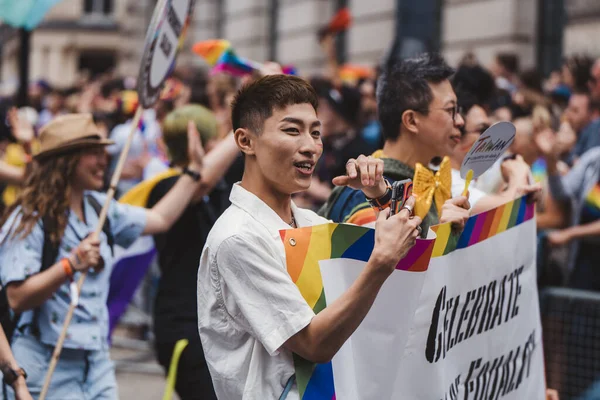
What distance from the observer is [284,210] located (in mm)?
3086

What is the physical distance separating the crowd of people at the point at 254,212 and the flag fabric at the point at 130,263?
0.22ft

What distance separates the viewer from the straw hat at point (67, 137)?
4.45 metres

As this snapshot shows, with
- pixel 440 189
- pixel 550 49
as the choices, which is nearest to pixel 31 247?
pixel 440 189

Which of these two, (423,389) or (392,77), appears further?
(392,77)

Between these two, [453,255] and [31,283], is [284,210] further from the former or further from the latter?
[31,283]

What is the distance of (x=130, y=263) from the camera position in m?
5.48

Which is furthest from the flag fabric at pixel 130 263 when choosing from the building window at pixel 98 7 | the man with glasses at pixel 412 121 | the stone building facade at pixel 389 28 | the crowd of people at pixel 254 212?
the building window at pixel 98 7

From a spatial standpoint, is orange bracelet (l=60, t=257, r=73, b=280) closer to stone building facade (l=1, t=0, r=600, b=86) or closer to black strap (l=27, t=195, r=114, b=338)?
black strap (l=27, t=195, r=114, b=338)

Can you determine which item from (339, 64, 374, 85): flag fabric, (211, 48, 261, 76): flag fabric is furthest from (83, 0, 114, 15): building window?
(211, 48, 261, 76): flag fabric

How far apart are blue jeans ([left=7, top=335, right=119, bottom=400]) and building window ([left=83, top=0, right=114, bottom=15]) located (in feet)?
151

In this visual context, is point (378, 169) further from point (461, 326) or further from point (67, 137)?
point (67, 137)

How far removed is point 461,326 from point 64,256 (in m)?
1.85

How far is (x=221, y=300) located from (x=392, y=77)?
1638 mm

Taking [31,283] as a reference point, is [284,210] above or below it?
above
